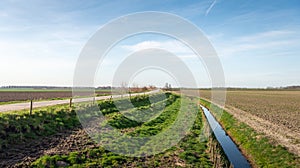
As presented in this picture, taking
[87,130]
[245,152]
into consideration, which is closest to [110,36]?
[87,130]

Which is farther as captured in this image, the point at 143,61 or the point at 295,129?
the point at 143,61

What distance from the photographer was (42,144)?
16531 mm

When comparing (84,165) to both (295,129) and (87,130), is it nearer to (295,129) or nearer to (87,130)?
(87,130)

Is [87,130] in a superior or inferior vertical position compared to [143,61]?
inferior

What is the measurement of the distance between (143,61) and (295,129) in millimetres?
20060

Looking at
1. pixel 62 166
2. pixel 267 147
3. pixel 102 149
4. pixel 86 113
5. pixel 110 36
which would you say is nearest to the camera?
pixel 62 166

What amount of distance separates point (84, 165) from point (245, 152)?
37.1ft

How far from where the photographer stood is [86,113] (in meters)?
28.6

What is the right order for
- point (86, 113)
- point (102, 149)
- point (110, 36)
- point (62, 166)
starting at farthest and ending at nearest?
point (86, 113) → point (110, 36) → point (102, 149) → point (62, 166)

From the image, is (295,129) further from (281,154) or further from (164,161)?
(164,161)

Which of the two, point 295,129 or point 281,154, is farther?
point 295,129

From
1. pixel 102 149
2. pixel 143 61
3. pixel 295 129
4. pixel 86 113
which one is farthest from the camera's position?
pixel 143 61

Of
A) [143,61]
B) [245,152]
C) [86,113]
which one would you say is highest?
[143,61]

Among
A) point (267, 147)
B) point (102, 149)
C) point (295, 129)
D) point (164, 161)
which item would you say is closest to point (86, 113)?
point (102, 149)
